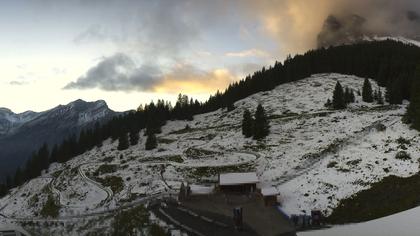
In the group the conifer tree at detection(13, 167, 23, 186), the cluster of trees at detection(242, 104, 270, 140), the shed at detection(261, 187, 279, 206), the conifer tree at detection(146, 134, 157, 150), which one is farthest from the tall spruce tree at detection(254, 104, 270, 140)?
the conifer tree at detection(13, 167, 23, 186)

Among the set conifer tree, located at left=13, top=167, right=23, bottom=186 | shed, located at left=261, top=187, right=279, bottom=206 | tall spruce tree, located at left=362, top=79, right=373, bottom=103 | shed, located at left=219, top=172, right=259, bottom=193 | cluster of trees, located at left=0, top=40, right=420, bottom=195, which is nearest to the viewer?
shed, located at left=261, top=187, right=279, bottom=206

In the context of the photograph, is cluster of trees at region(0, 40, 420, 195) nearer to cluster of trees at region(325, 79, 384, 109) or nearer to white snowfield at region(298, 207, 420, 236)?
cluster of trees at region(325, 79, 384, 109)

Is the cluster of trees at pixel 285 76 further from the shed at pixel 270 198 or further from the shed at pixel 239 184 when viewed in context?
the shed at pixel 270 198

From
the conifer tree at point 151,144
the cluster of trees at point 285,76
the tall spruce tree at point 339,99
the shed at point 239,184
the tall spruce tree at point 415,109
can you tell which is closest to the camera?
the shed at point 239,184

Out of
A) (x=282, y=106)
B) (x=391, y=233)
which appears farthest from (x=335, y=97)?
(x=391, y=233)

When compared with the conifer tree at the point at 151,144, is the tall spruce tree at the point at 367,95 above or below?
above

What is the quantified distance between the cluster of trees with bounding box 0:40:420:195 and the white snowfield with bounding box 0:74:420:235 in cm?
2071

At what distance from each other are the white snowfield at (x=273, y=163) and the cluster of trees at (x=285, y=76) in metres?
20.7

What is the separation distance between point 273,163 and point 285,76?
3777 inches

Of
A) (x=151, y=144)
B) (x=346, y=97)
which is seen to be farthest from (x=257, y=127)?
(x=346, y=97)

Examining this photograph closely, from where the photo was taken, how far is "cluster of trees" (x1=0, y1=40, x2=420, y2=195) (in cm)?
13231

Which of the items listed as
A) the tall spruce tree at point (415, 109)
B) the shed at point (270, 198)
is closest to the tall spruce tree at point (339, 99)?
the tall spruce tree at point (415, 109)

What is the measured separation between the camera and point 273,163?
68.2m

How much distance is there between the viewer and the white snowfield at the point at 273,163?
52.3 meters
